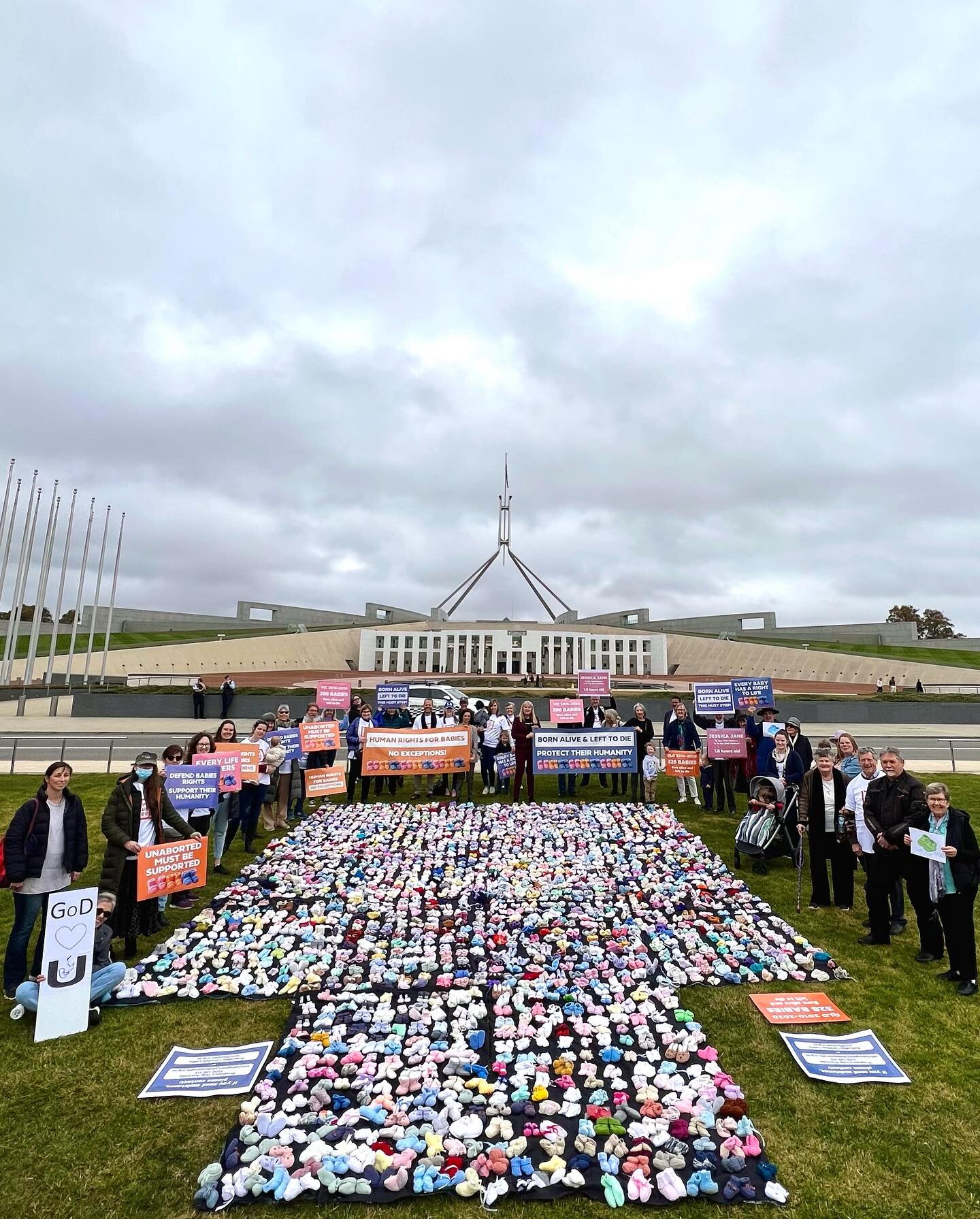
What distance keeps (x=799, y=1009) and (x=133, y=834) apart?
5.90 meters

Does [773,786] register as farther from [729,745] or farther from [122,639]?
[122,639]

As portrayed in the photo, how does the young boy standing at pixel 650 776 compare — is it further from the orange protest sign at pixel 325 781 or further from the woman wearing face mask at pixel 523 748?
the orange protest sign at pixel 325 781

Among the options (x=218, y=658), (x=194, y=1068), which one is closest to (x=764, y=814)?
(x=194, y=1068)

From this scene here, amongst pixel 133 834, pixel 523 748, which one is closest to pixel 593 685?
pixel 523 748

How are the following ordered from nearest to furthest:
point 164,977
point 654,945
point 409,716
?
point 164,977
point 654,945
point 409,716

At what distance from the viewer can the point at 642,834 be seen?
32.6ft

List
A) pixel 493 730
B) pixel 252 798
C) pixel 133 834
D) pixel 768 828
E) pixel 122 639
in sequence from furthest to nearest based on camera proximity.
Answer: pixel 122 639 → pixel 493 730 → pixel 252 798 → pixel 768 828 → pixel 133 834

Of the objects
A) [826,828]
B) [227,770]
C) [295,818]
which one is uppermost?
[227,770]

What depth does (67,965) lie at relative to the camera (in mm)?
4820

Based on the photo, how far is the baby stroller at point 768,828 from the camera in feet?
27.5

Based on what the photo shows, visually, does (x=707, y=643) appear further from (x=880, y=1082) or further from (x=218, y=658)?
(x=880, y=1082)

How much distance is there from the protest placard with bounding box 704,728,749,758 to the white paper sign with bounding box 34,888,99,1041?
379 inches

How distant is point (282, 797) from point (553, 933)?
234 inches

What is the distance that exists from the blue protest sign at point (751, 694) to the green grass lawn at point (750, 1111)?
873 centimetres
